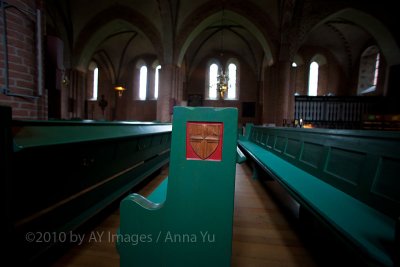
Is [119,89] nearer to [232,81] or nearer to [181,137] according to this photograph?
[232,81]

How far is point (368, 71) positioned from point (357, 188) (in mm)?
16826

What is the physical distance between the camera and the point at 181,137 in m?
1.07

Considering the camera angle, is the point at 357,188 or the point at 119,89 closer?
the point at 357,188

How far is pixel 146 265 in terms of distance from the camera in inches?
45.8

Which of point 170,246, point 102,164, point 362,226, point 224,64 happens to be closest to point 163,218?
point 170,246

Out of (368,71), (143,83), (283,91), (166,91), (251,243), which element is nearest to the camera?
(251,243)

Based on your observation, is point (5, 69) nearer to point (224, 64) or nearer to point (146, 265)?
point (146, 265)

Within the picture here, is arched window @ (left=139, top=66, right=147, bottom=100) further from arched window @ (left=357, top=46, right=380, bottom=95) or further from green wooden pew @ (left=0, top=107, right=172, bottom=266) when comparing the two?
arched window @ (left=357, top=46, right=380, bottom=95)

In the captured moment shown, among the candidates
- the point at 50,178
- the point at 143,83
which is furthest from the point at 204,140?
the point at 143,83

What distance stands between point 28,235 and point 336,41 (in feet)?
59.8

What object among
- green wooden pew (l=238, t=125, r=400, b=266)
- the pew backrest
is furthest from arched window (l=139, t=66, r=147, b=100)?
green wooden pew (l=238, t=125, r=400, b=266)

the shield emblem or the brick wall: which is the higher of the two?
the brick wall

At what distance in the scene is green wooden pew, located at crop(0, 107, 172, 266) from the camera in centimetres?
113

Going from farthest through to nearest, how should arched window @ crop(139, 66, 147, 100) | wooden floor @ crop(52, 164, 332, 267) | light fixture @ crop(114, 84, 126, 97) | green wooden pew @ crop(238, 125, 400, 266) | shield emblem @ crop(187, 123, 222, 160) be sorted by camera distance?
arched window @ crop(139, 66, 147, 100)
light fixture @ crop(114, 84, 126, 97)
wooden floor @ crop(52, 164, 332, 267)
shield emblem @ crop(187, 123, 222, 160)
green wooden pew @ crop(238, 125, 400, 266)
